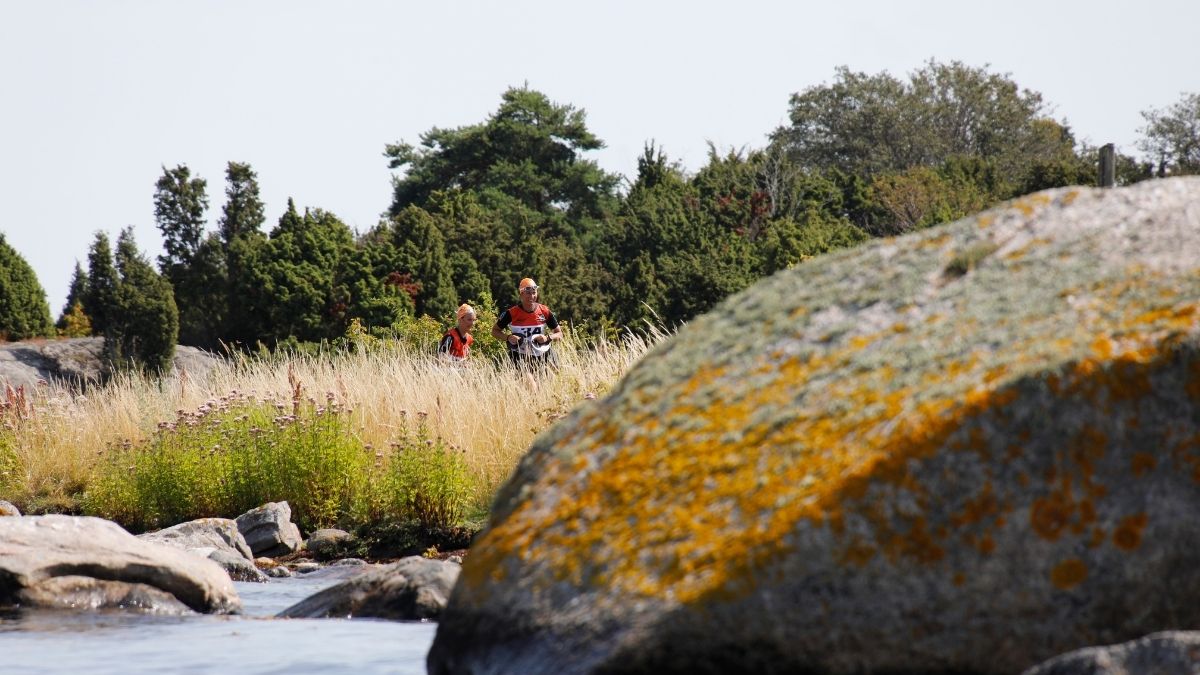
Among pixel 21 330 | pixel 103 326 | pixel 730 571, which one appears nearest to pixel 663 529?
pixel 730 571

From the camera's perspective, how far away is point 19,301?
33.9m

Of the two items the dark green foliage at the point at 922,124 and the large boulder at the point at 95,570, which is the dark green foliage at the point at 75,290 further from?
the large boulder at the point at 95,570

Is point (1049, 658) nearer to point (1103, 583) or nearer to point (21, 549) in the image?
point (1103, 583)

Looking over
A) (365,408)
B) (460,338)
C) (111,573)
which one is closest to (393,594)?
(111,573)

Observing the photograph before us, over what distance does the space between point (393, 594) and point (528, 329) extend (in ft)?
23.5

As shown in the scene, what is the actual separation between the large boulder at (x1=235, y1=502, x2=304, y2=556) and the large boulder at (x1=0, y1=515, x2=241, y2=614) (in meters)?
2.23

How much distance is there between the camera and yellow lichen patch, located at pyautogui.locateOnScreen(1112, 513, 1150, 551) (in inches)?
121

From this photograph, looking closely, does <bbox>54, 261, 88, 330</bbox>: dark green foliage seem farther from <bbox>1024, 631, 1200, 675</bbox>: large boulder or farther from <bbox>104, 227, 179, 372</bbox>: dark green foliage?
<bbox>1024, 631, 1200, 675</bbox>: large boulder

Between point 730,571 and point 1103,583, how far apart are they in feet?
2.74

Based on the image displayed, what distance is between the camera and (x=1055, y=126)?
55719 millimetres

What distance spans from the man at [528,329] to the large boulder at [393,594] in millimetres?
6483

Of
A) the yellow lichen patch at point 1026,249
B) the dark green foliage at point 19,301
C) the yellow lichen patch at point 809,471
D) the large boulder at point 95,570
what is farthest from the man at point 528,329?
the dark green foliage at point 19,301

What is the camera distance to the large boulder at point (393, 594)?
19.4 feet

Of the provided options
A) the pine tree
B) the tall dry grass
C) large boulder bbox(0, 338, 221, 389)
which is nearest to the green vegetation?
the tall dry grass
